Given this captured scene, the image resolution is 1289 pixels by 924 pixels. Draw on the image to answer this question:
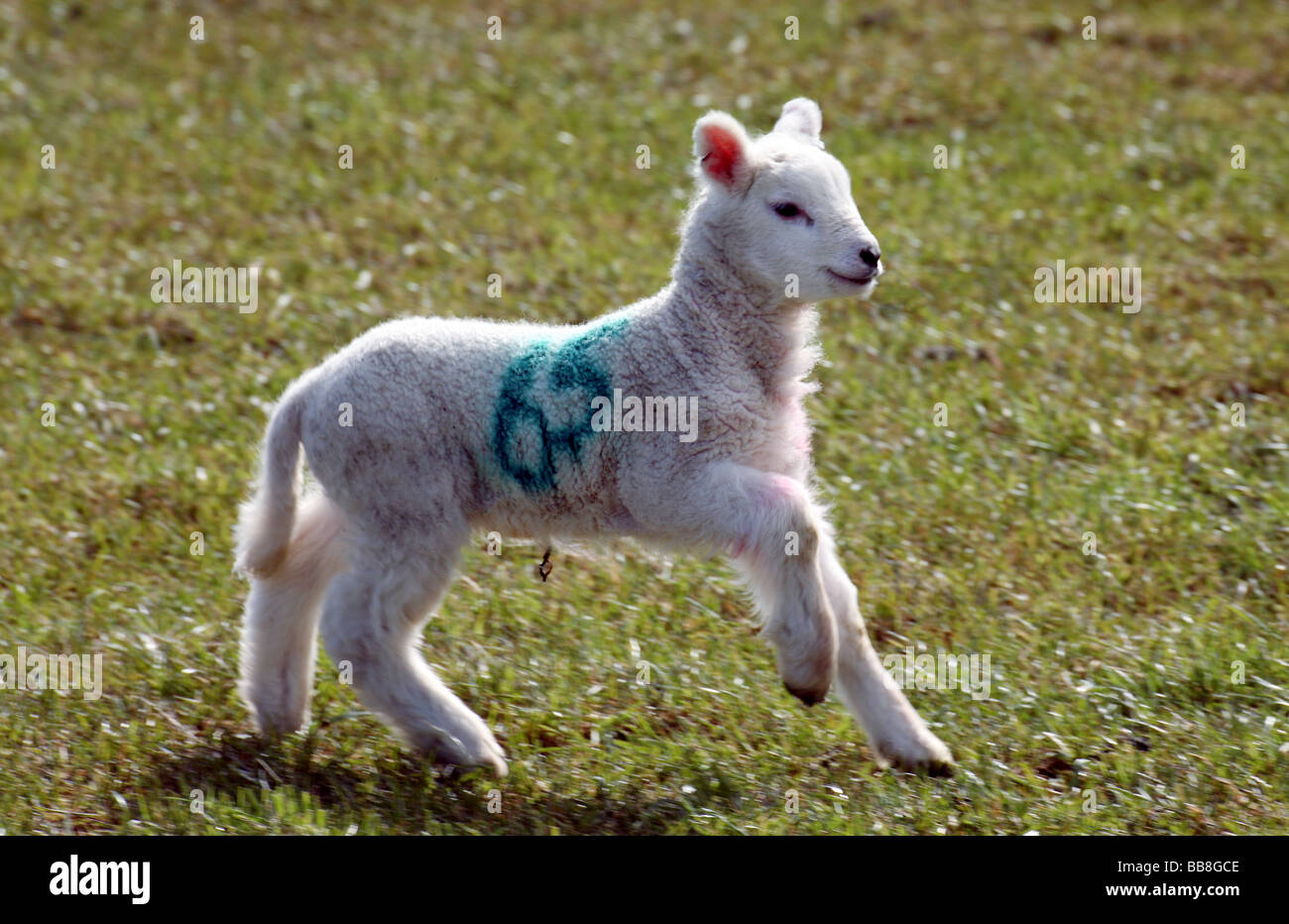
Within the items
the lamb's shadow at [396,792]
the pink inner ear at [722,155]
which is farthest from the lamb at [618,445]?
the lamb's shadow at [396,792]

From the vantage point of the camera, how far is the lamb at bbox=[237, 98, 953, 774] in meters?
4.84

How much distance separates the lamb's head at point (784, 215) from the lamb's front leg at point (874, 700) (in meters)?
0.84

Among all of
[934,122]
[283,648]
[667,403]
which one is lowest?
[283,648]

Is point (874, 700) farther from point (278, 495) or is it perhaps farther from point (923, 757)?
point (278, 495)

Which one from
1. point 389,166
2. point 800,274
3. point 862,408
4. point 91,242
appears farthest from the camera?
point 389,166

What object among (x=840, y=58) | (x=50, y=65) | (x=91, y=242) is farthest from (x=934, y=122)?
(x=50, y=65)

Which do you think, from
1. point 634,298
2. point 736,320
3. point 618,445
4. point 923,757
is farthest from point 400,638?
point 634,298

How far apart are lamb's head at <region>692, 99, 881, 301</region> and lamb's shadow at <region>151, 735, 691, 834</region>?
1.56 meters

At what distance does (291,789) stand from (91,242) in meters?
5.67

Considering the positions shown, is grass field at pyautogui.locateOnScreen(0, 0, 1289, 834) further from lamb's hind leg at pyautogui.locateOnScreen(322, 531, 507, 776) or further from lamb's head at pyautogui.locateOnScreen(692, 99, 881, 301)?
lamb's head at pyautogui.locateOnScreen(692, 99, 881, 301)

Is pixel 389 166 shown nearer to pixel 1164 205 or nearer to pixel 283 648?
pixel 1164 205

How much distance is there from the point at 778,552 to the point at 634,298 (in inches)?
165

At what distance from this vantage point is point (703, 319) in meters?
5.09

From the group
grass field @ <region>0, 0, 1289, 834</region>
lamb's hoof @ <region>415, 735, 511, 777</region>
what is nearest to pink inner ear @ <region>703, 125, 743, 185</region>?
grass field @ <region>0, 0, 1289, 834</region>
